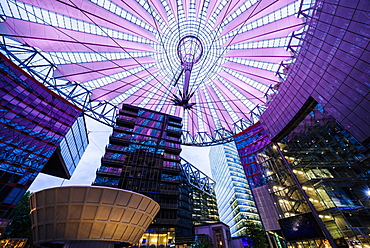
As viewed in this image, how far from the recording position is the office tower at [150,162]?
3162 cm

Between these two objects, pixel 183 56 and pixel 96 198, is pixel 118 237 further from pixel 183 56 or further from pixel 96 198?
pixel 183 56

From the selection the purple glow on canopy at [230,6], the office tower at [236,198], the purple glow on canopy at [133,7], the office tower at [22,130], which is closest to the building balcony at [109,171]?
the office tower at [22,130]

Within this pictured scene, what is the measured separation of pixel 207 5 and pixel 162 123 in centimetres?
2924

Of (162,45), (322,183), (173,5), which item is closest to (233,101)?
(162,45)

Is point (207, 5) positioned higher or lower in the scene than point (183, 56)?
lower

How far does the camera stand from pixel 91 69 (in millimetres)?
26641

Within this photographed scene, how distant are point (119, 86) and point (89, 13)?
1435 centimetres

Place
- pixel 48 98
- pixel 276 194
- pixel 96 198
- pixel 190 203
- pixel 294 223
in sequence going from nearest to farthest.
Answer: pixel 96 198 < pixel 294 223 < pixel 276 194 < pixel 48 98 < pixel 190 203

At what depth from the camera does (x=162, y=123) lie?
4591 cm

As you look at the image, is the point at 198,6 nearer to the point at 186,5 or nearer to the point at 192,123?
the point at 186,5

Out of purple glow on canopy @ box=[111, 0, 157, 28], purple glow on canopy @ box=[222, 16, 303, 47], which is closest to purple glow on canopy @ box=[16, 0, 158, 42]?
purple glow on canopy @ box=[111, 0, 157, 28]

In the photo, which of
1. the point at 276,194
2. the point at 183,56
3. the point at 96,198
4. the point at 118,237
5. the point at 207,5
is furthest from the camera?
the point at 183,56

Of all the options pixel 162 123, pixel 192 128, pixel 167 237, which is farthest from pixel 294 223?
pixel 162 123

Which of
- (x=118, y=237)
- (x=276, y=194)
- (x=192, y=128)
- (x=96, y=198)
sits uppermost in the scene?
(x=192, y=128)
